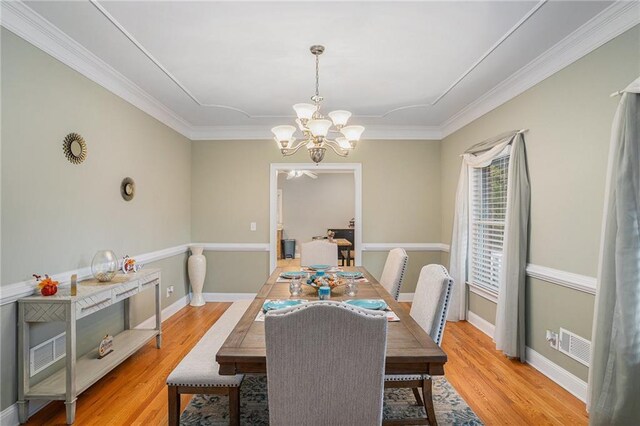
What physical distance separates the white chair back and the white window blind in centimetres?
174

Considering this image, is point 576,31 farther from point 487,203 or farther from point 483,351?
point 483,351

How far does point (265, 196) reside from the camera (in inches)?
199

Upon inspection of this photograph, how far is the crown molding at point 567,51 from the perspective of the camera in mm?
2094

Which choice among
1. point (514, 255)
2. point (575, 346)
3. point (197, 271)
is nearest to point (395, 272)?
point (514, 255)

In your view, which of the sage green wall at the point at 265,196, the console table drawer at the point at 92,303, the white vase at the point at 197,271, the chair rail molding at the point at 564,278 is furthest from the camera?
the sage green wall at the point at 265,196

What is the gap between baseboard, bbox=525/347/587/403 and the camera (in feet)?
8.07

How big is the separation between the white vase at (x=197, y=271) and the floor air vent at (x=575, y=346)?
419 cm

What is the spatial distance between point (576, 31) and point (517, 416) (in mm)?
2689

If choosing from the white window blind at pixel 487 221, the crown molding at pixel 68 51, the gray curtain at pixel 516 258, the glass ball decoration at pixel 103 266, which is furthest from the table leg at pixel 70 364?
the white window blind at pixel 487 221

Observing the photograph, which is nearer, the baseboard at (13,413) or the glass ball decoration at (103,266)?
the baseboard at (13,413)

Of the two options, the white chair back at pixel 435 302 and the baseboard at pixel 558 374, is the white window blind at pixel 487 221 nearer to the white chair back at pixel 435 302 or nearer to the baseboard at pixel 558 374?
the baseboard at pixel 558 374

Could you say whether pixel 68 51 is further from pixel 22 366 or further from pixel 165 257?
pixel 165 257

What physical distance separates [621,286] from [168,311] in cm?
449

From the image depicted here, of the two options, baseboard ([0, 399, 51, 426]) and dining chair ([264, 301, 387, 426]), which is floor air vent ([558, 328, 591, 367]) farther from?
baseboard ([0, 399, 51, 426])
